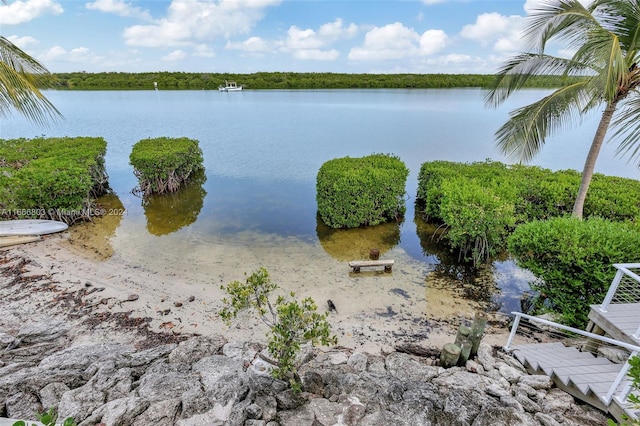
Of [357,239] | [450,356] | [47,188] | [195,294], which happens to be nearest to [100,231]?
[47,188]

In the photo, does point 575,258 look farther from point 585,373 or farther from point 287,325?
point 287,325

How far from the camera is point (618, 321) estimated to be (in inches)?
196

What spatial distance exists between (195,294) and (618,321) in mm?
→ 8324

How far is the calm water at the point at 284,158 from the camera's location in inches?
428

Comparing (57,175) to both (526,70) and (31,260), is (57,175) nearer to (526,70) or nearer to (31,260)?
(31,260)

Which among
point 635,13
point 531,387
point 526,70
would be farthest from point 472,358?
point 635,13

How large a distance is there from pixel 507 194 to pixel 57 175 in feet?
48.4

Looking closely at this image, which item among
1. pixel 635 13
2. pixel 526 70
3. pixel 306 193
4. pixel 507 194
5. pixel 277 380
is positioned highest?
pixel 635 13

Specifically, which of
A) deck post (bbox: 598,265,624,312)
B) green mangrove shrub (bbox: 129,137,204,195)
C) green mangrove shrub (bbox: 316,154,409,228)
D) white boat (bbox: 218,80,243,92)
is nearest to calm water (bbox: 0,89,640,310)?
green mangrove shrub (bbox: 316,154,409,228)

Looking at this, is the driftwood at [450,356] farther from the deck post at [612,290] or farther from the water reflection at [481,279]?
the water reflection at [481,279]

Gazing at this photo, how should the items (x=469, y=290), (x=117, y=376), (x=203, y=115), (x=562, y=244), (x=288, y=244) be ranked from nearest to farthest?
(x=117, y=376) < (x=562, y=244) < (x=469, y=290) < (x=288, y=244) < (x=203, y=115)

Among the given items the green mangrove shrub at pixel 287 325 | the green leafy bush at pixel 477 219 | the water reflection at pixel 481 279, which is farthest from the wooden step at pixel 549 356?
the green mangrove shrub at pixel 287 325

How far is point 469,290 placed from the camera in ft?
26.5

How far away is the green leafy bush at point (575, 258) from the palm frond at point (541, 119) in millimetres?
2217
